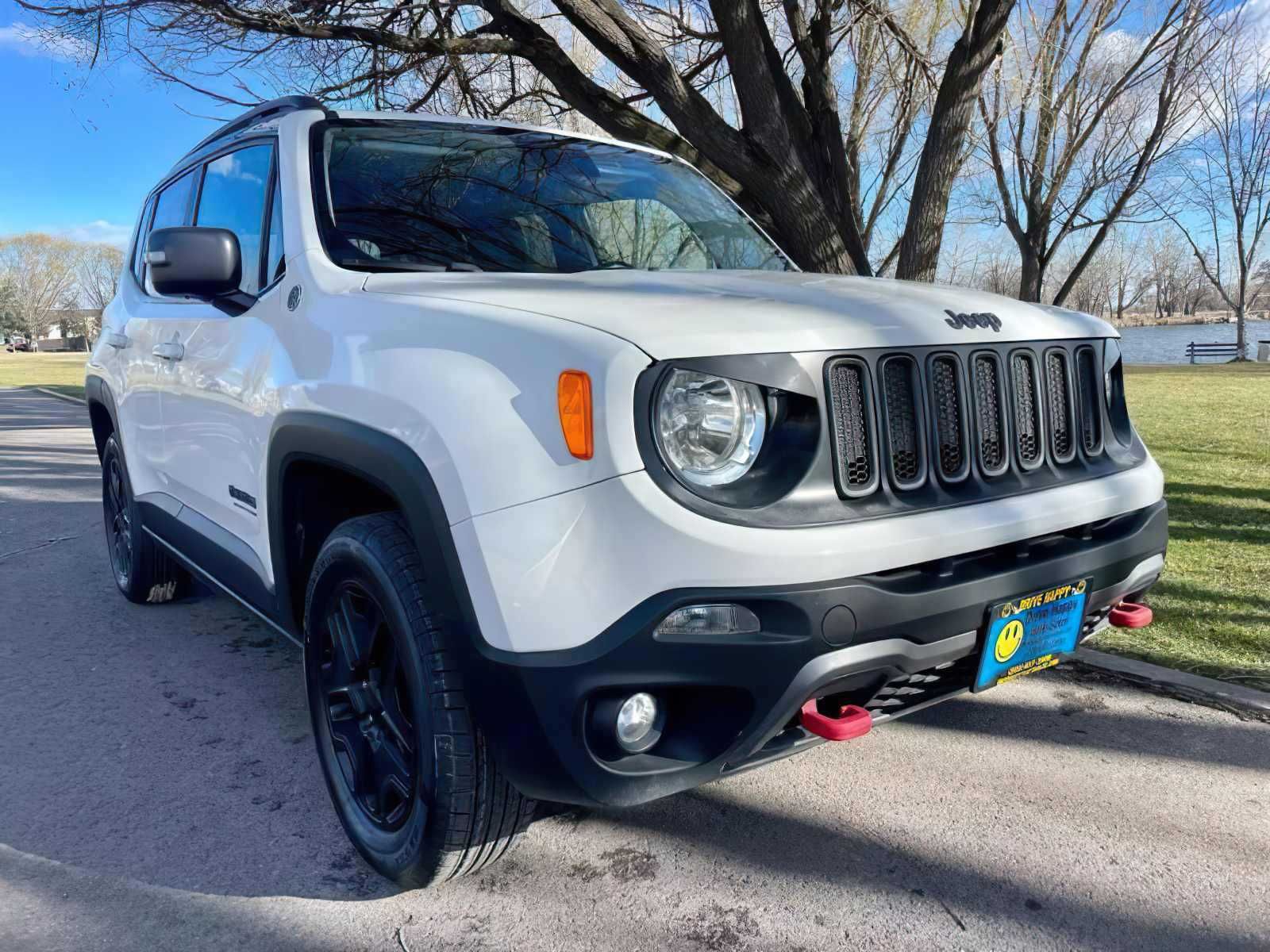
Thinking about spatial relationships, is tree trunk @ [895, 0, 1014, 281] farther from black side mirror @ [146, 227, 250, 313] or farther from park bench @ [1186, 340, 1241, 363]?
park bench @ [1186, 340, 1241, 363]

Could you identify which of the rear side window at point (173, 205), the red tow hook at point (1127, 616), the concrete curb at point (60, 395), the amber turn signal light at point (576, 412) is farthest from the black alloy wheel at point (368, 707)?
the concrete curb at point (60, 395)

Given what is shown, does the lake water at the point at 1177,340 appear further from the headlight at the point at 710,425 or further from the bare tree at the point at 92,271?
the bare tree at the point at 92,271

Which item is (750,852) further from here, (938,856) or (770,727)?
(770,727)

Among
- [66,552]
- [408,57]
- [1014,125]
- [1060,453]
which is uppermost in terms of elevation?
[1014,125]

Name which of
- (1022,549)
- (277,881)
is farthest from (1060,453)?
(277,881)

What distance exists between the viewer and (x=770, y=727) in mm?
2045

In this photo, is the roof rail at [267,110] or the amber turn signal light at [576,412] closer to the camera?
the amber turn signal light at [576,412]

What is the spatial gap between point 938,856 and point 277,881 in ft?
5.50

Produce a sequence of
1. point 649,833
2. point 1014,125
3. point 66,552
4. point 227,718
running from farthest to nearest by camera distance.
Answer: point 1014,125
point 66,552
point 227,718
point 649,833

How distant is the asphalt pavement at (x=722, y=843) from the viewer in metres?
2.31

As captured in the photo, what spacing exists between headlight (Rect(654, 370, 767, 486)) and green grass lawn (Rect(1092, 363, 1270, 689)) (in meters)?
2.64

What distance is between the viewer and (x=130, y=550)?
4.80 m

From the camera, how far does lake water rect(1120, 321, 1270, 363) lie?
4153 cm

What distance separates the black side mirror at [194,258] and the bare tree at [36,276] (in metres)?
105
